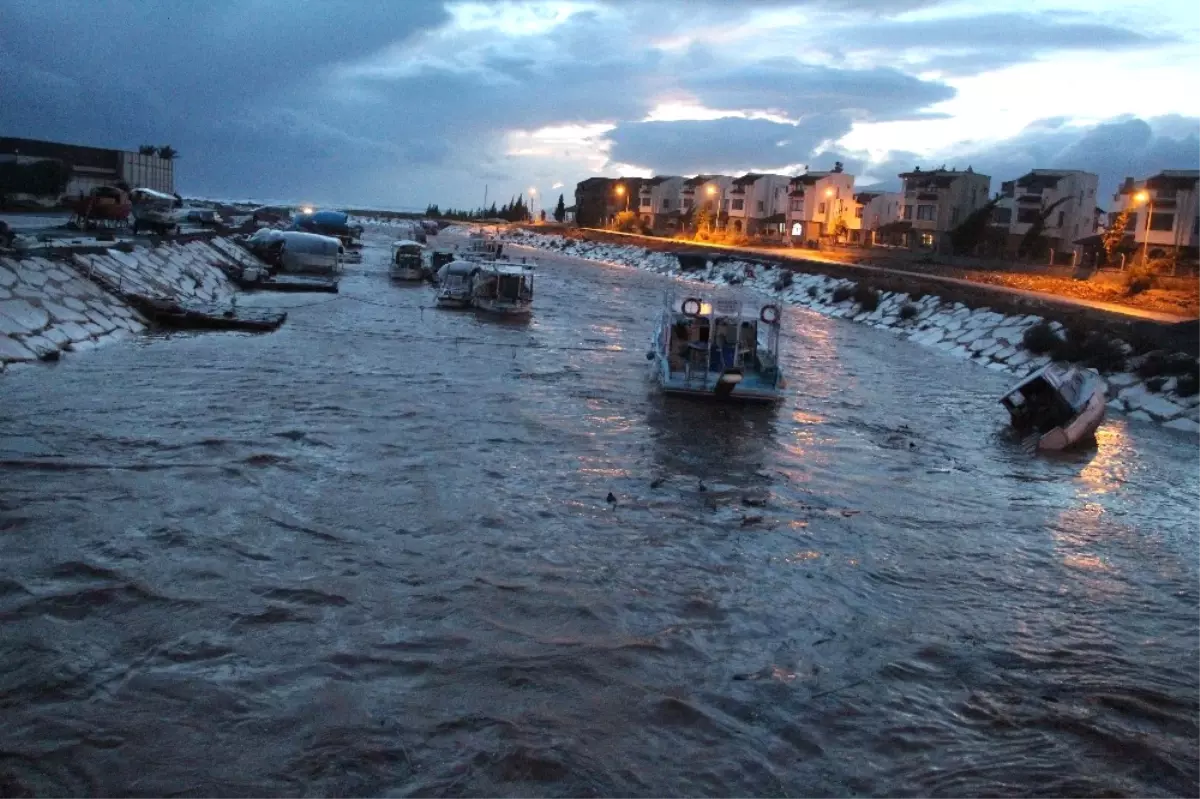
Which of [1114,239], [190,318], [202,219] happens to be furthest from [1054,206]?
[190,318]

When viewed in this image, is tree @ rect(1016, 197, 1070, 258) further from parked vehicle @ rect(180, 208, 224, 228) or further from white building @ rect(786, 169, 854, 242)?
parked vehicle @ rect(180, 208, 224, 228)

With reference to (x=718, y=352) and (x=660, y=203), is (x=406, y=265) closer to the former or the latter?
(x=718, y=352)

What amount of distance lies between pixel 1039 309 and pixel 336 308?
25471 millimetres

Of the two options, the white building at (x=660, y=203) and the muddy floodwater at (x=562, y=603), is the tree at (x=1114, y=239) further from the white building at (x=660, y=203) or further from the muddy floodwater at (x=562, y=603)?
the white building at (x=660, y=203)

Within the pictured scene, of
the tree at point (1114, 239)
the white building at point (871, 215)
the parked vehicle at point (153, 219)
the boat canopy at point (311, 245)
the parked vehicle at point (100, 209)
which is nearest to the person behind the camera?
the parked vehicle at point (100, 209)

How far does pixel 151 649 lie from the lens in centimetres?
829

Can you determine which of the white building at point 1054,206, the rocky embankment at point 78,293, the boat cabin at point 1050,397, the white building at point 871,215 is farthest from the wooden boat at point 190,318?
the white building at point 871,215

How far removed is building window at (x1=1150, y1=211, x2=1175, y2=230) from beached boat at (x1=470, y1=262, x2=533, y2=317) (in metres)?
37.6

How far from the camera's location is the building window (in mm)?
52875

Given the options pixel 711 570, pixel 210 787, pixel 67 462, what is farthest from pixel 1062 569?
pixel 67 462

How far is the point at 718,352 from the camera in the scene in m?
22.5

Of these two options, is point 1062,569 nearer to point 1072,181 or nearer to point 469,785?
point 469,785

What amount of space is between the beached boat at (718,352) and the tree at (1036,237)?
46.5m

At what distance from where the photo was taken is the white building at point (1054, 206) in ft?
217
